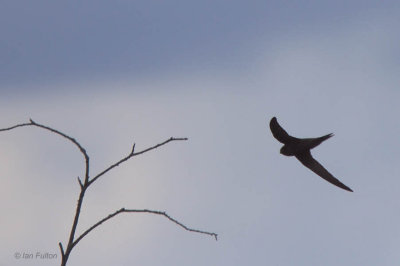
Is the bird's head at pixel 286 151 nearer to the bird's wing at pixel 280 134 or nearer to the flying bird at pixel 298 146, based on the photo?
the flying bird at pixel 298 146

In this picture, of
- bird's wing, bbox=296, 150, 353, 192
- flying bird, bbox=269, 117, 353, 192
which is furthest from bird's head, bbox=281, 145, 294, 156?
bird's wing, bbox=296, 150, 353, 192

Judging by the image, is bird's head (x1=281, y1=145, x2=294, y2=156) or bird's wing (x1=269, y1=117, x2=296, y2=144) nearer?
bird's wing (x1=269, y1=117, x2=296, y2=144)

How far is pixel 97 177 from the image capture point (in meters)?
5.36

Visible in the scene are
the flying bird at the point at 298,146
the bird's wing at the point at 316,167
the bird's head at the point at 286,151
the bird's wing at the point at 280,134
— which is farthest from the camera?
the bird's head at the point at 286,151

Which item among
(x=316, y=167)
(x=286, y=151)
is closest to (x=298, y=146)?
(x=286, y=151)

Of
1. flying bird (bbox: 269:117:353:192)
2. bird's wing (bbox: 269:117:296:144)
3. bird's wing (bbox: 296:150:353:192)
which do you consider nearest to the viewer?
bird's wing (bbox: 296:150:353:192)

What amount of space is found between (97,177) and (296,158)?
5.40 metres

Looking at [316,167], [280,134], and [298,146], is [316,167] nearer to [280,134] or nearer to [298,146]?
[298,146]

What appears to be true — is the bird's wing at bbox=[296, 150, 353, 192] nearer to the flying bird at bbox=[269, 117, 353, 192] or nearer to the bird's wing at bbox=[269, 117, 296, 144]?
the flying bird at bbox=[269, 117, 353, 192]

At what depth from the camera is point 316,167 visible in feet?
32.5

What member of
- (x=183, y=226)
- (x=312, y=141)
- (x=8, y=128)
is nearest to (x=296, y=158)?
(x=312, y=141)

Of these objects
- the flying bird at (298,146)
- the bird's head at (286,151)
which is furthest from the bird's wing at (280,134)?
the bird's head at (286,151)

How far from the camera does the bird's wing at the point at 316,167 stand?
8928 millimetres

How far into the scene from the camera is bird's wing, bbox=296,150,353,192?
8.93m
